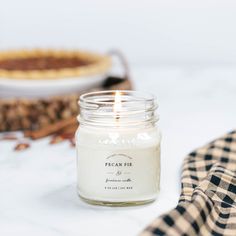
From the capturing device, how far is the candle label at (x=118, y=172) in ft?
2.72

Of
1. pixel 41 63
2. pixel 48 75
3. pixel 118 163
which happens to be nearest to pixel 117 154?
pixel 118 163

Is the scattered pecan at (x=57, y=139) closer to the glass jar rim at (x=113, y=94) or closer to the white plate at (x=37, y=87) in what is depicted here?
the white plate at (x=37, y=87)

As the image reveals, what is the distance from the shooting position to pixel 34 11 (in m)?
1.87

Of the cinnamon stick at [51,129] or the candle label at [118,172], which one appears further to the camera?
the cinnamon stick at [51,129]

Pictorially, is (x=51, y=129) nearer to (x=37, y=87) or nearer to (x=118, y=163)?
(x=37, y=87)

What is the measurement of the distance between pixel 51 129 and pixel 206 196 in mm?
494

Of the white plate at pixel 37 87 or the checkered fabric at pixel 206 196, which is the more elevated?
the white plate at pixel 37 87

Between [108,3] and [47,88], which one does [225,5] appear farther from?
[47,88]

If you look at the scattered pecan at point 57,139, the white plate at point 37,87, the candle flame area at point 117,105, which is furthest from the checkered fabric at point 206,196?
the white plate at point 37,87

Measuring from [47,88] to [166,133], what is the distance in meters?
0.27

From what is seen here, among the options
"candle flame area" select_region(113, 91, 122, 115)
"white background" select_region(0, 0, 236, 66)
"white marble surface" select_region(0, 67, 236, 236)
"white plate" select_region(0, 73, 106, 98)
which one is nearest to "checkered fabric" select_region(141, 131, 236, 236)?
"white marble surface" select_region(0, 67, 236, 236)

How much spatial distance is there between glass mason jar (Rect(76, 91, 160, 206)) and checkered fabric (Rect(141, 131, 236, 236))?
0.21 feet

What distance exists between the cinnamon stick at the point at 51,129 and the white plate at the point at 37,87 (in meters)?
0.10

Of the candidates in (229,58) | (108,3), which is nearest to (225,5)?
(229,58)
